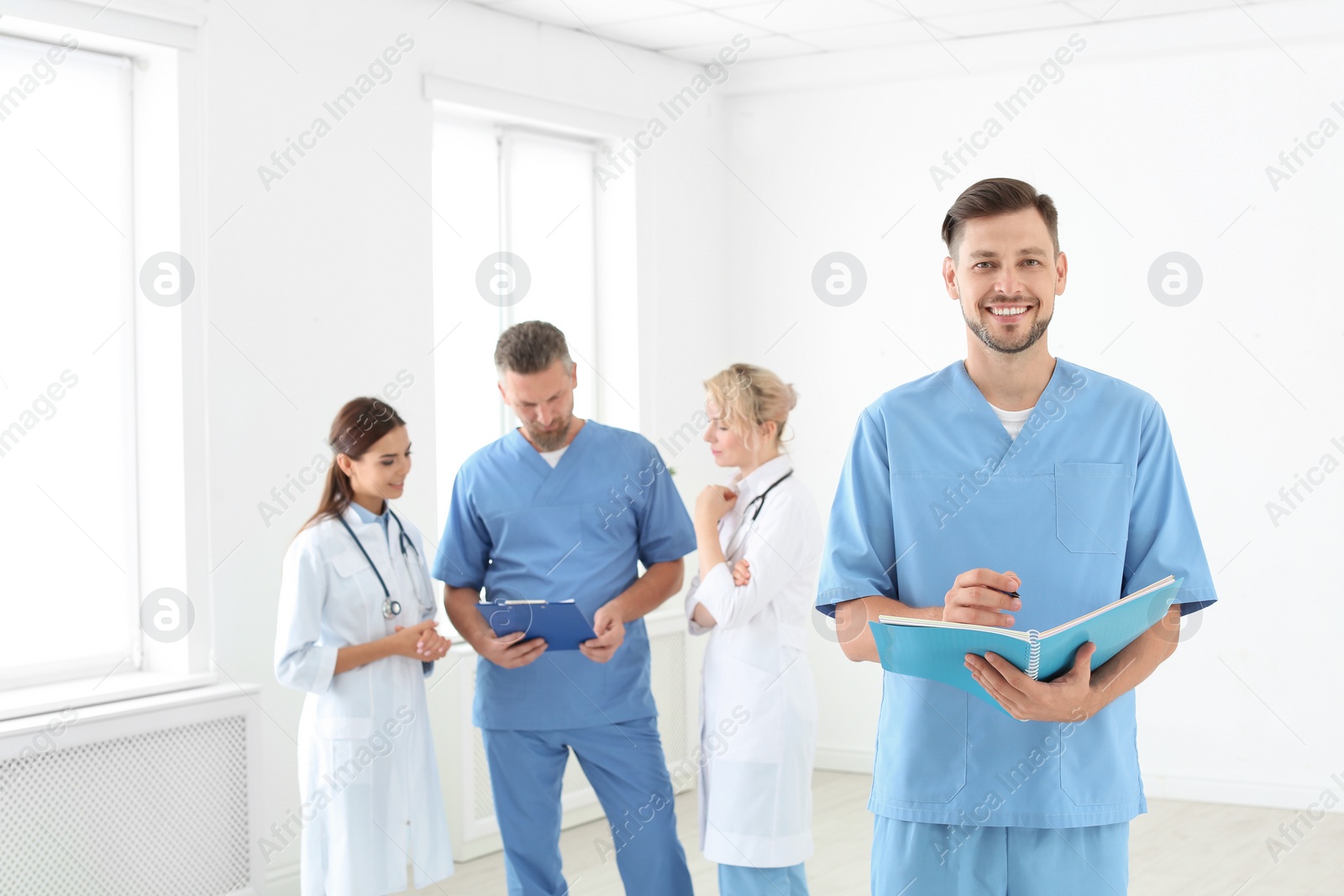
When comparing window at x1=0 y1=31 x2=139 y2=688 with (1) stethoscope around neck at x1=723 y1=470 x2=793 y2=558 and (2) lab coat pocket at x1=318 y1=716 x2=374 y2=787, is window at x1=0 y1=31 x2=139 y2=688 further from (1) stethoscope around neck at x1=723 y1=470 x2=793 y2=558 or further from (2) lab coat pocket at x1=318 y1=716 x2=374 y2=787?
(1) stethoscope around neck at x1=723 y1=470 x2=793 y2=558

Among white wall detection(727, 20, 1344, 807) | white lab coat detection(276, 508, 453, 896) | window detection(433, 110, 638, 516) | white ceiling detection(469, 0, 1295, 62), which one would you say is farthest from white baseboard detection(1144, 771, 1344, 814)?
white lab coat detection(276, 508, 453, 896)

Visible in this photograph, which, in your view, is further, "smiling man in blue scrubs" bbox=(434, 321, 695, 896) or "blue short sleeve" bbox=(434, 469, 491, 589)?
"blue short sleeve" bbox=(434, 469, 491, 589)

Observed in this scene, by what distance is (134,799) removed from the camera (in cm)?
325

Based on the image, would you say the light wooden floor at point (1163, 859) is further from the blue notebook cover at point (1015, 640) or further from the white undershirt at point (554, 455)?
the blue notebook cover at point (1015, 640)

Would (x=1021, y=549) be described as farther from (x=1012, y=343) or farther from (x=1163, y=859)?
(x=1163, y=859)

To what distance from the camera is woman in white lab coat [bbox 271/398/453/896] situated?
8.92 feet

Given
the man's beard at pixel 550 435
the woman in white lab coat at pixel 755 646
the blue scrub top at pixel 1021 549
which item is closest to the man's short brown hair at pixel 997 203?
the blue scrub top at pixel 1021 549

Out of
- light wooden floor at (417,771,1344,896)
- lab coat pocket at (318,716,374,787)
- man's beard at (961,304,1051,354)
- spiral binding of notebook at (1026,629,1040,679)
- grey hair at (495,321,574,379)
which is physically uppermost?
grey hair at (495,321,574,379)

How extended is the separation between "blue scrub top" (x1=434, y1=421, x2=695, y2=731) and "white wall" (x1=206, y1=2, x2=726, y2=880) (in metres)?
0.87

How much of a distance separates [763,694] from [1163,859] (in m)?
1.91

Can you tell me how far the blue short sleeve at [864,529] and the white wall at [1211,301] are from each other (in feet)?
10.0

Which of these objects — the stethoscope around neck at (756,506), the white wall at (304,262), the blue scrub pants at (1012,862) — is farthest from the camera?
the white wall at (304,262)

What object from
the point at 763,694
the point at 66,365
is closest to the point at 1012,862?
the point at 763,694

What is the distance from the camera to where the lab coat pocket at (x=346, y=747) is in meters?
2.72
